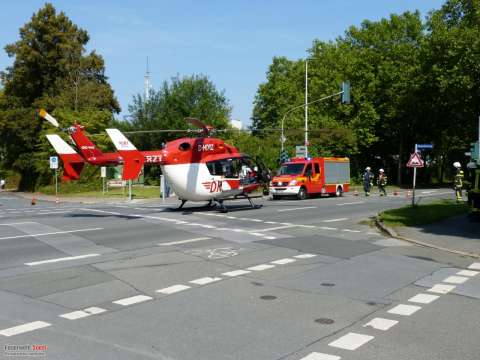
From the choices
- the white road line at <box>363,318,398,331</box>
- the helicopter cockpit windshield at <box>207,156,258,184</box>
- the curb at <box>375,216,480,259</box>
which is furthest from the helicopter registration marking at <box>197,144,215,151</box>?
the white road line at <box>363,318,398,331</box>

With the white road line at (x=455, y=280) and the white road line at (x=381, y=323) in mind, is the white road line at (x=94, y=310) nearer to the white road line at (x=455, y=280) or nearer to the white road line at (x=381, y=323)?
the white road line at (x=381, y=323)

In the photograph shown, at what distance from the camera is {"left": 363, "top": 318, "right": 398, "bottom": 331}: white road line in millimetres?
6379

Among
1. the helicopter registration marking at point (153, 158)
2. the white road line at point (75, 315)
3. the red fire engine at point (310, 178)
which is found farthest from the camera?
the red fire engine at point (310, 178)

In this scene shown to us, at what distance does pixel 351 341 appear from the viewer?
5828 millimetres

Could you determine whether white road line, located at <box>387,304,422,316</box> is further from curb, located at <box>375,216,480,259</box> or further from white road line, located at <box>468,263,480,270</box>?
curb, located at <box>375,216,480,259</box>

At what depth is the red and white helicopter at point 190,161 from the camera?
65.8 ft

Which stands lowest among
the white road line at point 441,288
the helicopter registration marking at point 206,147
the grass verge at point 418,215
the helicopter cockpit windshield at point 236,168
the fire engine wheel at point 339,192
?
the white road line at point 441,288

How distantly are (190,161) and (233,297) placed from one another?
1381 centimetres

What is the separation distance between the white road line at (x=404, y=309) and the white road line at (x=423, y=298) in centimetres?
35

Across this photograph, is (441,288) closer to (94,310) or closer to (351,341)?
(351,341)

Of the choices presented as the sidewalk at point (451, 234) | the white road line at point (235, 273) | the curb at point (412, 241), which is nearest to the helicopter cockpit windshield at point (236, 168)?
the curb at point (412, 241)

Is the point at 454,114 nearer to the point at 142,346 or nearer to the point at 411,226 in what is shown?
the point at 411,226

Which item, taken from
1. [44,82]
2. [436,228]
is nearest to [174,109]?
[44,82]

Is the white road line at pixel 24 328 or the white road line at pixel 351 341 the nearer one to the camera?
the white road line at pixel 351 341
